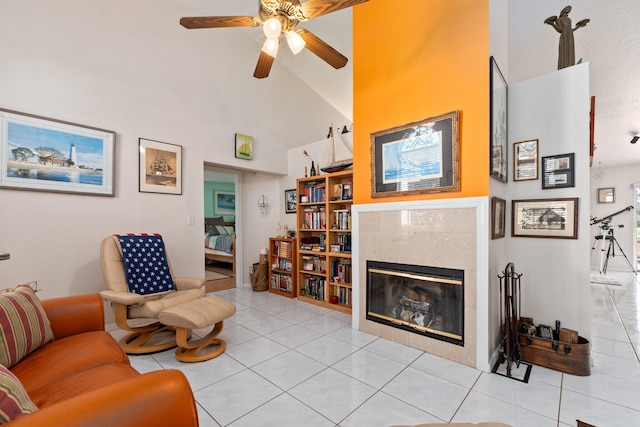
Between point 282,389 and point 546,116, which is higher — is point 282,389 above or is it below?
below

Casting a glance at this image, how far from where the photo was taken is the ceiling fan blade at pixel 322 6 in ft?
5.90

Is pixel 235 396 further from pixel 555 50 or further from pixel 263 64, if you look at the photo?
pixel 555 50

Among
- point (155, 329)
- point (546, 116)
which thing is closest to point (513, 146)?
point (546, 116)

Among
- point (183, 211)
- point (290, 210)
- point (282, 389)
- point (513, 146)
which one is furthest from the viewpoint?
point (290, 210)

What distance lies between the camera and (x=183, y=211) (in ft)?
11.6

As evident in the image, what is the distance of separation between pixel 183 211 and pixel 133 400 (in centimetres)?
306

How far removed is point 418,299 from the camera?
2480 millimetres

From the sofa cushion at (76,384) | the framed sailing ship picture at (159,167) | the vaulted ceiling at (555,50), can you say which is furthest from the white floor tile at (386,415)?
the vaulted ceiling at (555,50)

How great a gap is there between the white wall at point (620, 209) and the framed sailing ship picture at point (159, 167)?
904cm

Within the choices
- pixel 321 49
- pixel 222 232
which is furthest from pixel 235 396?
pixel 222 232

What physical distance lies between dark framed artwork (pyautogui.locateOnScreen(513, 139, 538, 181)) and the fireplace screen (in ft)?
3.60

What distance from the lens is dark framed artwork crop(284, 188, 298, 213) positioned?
4.48m

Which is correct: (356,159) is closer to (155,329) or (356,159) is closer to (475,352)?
(475,352)

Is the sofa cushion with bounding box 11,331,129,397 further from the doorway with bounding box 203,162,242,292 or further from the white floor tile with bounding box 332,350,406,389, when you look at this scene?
the doorway with bounding box 203,162,242,292
